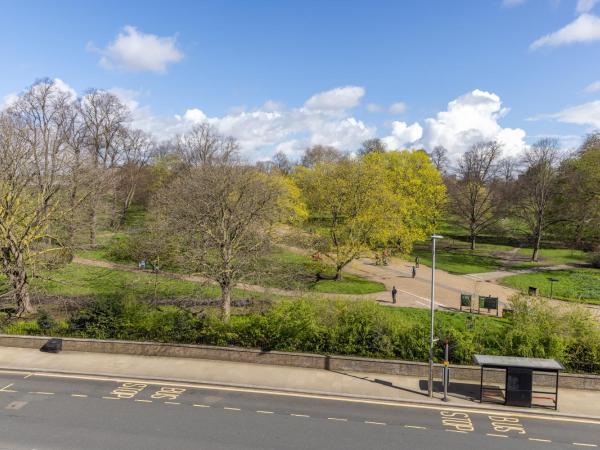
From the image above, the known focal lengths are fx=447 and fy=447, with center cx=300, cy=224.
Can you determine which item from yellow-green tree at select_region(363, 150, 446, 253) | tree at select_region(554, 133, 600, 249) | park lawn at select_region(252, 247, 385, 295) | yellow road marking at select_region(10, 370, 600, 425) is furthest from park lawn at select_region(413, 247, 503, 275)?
yellow road marking at select_region(10, 370, 600, 425)

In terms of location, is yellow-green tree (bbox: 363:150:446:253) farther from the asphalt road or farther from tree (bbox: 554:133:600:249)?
the asphalt road

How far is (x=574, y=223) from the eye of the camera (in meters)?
50.0

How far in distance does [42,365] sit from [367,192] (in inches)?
1037

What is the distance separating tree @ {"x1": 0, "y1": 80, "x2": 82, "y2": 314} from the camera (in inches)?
901

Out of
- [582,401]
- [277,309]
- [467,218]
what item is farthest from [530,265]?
[277,309]

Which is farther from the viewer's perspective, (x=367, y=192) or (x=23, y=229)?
(x=367, y=192)

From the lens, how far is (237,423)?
45.6 feet

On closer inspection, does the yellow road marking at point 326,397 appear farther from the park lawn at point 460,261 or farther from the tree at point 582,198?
the tree at point 582,198

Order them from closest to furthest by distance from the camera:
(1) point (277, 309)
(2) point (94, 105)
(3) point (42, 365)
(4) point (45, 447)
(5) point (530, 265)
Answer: (4) point (45, 447) → (3) point (42, 365) → (1) point (277, 309) → (5) point (530, 265) → (2) point (94, 105)

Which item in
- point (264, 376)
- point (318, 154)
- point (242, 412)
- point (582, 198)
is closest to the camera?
point (242, 412)

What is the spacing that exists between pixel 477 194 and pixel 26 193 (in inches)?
2040

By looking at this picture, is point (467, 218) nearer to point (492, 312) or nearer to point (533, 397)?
point (492, 312)

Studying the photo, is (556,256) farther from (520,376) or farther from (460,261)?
(520,376)

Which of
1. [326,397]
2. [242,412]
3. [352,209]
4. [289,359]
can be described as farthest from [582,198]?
[242,412]
